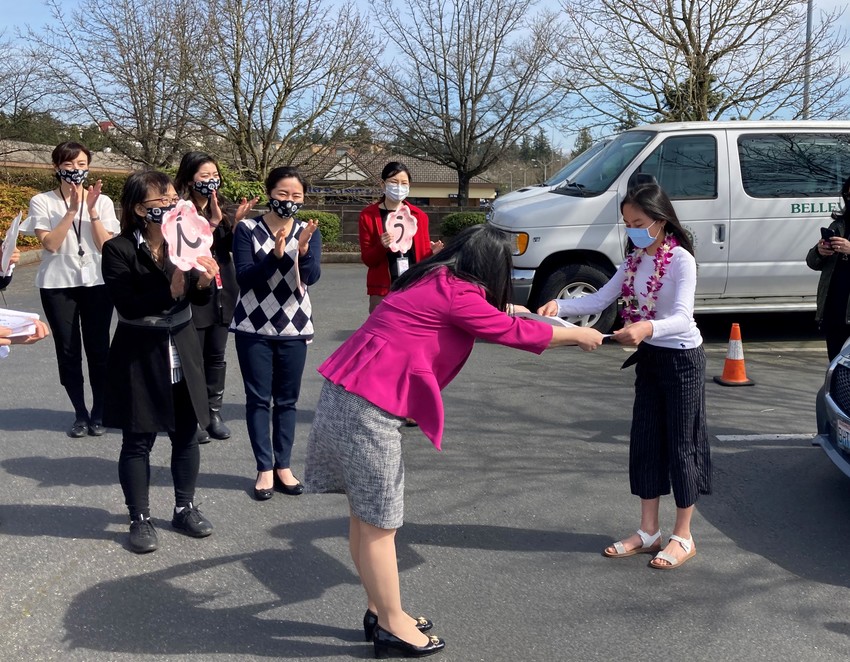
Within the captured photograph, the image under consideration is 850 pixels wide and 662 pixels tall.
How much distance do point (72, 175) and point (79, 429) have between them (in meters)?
1.70

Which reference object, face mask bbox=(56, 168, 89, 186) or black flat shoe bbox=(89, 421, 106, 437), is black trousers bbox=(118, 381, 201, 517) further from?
face mask bbox=(56, 168, 89, 186)

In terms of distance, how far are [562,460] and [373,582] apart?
8.70 feet

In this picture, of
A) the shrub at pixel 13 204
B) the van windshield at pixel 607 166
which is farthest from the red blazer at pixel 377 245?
the shrub at pixel 13 204

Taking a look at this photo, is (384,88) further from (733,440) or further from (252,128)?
(733,440)

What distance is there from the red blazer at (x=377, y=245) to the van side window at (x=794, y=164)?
14.4 ft

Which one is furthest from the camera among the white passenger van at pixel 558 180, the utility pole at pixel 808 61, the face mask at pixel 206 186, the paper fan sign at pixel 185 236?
the utility pole at pixel 808 61

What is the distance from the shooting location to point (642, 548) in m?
4.33

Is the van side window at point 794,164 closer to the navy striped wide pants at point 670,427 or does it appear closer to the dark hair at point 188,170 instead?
the navy striped wide pants at point 670,427

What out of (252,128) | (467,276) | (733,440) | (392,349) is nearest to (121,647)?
(392,349)

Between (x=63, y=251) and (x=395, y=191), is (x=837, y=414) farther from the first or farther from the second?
(x=63, y=251)

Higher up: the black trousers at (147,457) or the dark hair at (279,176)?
the dark hair at (279,176)

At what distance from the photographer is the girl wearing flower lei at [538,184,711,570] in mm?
4035

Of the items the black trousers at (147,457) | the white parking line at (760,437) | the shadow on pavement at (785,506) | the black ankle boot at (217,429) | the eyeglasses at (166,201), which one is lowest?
the shadow on pavement at (785,506)

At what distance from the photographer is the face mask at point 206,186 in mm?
5348
